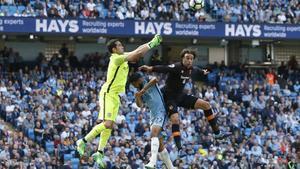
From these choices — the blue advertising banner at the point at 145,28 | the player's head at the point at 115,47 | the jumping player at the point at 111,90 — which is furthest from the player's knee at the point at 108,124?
the blue advertising banner at the point at 145,28

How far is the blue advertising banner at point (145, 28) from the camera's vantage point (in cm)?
3731

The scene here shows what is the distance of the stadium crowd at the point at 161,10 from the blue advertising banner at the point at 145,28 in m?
0.31

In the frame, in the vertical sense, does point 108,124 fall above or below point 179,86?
below

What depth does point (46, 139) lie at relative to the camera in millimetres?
31500

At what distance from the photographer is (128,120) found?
33719 millimetres

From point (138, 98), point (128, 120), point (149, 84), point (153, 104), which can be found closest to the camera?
point (149, 84)

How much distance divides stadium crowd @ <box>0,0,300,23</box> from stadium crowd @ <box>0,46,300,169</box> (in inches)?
97.8

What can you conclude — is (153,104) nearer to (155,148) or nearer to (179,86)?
(179,86)

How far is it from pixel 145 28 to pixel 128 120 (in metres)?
6.53

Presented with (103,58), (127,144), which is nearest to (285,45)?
(103,58)

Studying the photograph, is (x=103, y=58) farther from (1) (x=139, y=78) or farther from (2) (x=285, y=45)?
(1) (x=139, y=78)

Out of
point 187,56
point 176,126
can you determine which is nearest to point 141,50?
point 187,56

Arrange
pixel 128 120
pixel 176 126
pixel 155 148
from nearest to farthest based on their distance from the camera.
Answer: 1. pixel 155 148
2. pixel 176 126
3. pixel 128 120

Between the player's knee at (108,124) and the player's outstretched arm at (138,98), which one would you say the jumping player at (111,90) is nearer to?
the player's knee at (108,124)
